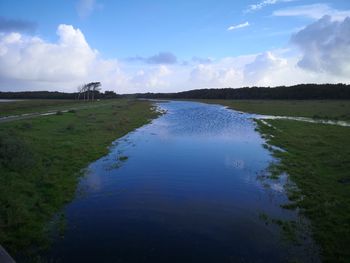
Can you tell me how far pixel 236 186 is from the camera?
670 inches

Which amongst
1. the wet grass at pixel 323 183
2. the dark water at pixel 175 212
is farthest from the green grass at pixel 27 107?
the wet grass at pixel 323 183

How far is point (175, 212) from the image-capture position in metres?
13.4

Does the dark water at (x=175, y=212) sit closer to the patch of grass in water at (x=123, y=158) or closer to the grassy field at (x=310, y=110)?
the patch of grass in water at (x=123, y=158)

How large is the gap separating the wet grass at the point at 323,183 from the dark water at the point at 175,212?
3.25 feet

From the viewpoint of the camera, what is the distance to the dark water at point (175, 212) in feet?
33.0

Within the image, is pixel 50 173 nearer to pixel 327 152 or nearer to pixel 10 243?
pixel 10 243

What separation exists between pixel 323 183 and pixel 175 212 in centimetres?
890

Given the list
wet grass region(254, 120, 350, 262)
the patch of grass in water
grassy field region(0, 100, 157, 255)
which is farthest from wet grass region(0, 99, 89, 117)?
wet grass region(254, 120, 350, 262)

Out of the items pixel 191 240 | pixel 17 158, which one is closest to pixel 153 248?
pixel 191 240

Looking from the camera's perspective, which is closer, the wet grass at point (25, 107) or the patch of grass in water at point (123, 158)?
the patch of grass in water at point (123, 158)

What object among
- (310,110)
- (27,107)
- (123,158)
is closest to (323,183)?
(123,158)

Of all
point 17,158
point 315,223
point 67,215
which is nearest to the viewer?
→ point 315,223

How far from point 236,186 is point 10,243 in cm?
1141

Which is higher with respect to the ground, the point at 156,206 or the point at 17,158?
the point at 17,158
